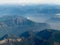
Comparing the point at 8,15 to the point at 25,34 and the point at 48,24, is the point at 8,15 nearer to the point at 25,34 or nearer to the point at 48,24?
the point at 25,34

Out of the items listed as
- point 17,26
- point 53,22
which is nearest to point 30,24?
point 17,26

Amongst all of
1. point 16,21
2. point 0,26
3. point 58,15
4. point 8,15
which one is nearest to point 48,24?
point 58,15

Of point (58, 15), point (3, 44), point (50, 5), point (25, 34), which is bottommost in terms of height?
point (3, 44)

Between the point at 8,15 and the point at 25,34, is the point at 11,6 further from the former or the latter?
the point at 25,34

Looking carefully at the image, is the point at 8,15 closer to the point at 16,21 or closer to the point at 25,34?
the point at 16,21

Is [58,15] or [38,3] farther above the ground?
[38,3]

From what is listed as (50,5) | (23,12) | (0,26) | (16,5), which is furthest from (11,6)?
(50,5)

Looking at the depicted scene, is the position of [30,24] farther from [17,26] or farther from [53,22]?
[53,22]

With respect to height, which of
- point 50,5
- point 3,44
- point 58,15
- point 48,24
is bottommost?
point 3,44

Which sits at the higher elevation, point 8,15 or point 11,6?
point 11,6
